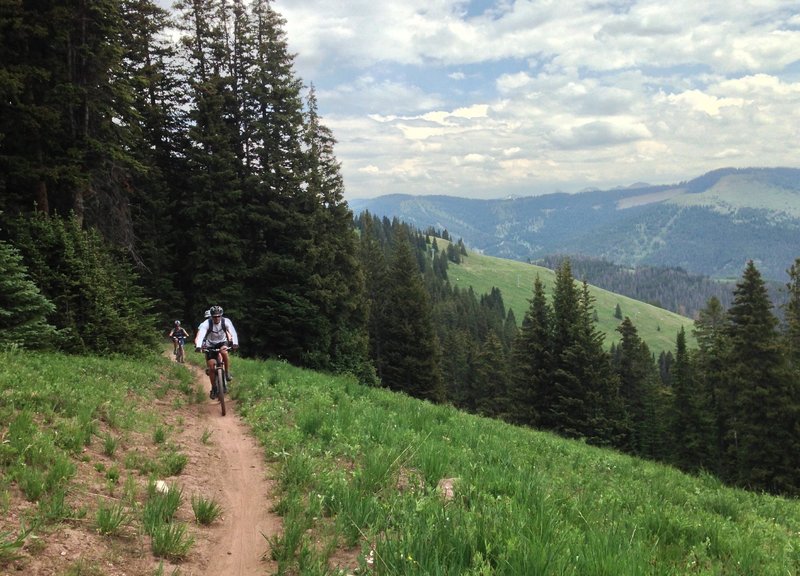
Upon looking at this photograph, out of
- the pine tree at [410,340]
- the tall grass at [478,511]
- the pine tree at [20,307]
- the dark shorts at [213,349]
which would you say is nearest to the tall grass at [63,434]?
the pine tree at [20,307]

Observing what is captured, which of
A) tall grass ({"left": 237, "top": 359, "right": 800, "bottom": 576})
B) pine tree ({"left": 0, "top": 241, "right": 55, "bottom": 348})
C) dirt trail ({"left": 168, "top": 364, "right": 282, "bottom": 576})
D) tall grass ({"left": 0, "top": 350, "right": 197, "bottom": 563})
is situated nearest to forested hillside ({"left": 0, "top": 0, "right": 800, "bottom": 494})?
pine tree ({"left": 0, "top": 241, "right": 55, "bottom": 348})

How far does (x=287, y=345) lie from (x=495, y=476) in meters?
28.6

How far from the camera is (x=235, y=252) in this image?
31.6m

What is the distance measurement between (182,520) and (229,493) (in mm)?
1134

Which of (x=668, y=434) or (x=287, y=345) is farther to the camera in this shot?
(x=668, y=434)

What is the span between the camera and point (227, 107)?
109 feet

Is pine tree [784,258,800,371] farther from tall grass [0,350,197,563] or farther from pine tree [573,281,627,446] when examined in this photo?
tall grass [0,350,197,563]

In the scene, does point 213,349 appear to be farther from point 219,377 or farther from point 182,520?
point 182,520

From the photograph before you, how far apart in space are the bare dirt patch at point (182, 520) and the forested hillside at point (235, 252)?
8.57 metres

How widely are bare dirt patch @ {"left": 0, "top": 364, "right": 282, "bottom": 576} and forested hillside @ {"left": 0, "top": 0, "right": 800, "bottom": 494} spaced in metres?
8.57

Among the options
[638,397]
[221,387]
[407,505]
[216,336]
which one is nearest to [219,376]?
[221,387]

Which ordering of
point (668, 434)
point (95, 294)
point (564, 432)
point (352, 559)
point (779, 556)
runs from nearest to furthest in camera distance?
point (352, 559) → point (779, 556) → point (95, 294) → point (564, 432) → point (668, 434)

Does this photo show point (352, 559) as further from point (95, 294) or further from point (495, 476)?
point (95, 294)

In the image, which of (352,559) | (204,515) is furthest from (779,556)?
(204,515)
